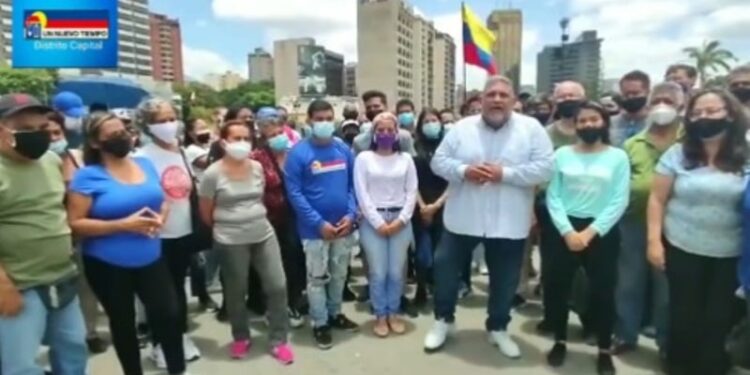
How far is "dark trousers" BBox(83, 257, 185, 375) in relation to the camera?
2.85 meters

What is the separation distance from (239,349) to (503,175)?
86.9 inches

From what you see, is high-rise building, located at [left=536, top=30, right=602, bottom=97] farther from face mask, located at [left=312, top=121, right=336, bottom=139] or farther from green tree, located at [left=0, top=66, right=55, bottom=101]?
face mask, located at [left=312, top=121, right=336, bottom=139]

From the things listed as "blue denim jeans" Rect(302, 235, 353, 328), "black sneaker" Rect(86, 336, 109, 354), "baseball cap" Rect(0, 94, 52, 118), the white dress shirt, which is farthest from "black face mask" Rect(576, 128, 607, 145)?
"black sneaker" Rect(86, 336, 109, 354)

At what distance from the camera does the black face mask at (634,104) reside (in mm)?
3896

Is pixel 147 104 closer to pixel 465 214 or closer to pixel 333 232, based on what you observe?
pixel 333 232

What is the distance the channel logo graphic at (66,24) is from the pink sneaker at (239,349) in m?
4.80

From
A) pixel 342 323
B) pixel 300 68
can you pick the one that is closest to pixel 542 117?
pixel 342 323

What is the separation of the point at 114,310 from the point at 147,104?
52.9 inches

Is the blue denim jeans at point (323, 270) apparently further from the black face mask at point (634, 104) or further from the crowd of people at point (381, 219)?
the black face mask at point (634, 104)

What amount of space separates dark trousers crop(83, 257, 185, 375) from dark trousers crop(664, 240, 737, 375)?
9.33 feet

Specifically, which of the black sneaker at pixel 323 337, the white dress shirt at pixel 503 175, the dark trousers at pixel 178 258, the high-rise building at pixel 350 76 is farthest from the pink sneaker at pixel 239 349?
the high-rise building at pixel 350 76

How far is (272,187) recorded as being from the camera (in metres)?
4.18

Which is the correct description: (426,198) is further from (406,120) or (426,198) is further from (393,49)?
(393,49)

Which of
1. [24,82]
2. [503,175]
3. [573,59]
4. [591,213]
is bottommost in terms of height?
[591,213]
